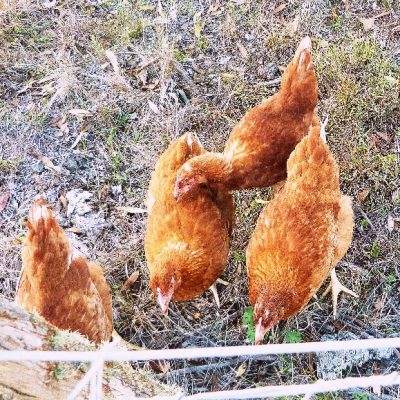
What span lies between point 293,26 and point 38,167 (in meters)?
2.42

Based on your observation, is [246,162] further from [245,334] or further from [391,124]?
[391,124]

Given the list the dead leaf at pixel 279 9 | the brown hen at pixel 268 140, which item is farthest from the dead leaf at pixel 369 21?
the brown hen at pixel 268 140

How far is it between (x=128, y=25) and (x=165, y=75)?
0.66m

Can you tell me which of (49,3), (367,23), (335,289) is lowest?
(335,289)

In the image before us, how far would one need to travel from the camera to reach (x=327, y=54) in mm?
3875

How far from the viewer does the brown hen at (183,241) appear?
8.89 feet

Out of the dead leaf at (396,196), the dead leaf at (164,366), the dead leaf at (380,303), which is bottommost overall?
the dead leaf at (164,366)

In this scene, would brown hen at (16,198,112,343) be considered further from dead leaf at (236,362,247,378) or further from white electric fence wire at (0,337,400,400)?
white electric fence wire at (0,337,400,400)

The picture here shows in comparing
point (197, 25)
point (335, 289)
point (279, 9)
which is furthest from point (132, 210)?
point (279, 9)

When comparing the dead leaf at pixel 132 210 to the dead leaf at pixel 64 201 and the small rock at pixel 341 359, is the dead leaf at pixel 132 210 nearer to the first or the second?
the dead leaf at pixel 64 201

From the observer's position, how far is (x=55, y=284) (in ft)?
7.95

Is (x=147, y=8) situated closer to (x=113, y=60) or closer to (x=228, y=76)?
(x=113, y=60)

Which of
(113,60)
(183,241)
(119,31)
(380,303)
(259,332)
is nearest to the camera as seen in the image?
(259,332)

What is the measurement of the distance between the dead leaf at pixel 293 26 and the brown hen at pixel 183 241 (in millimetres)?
1808
